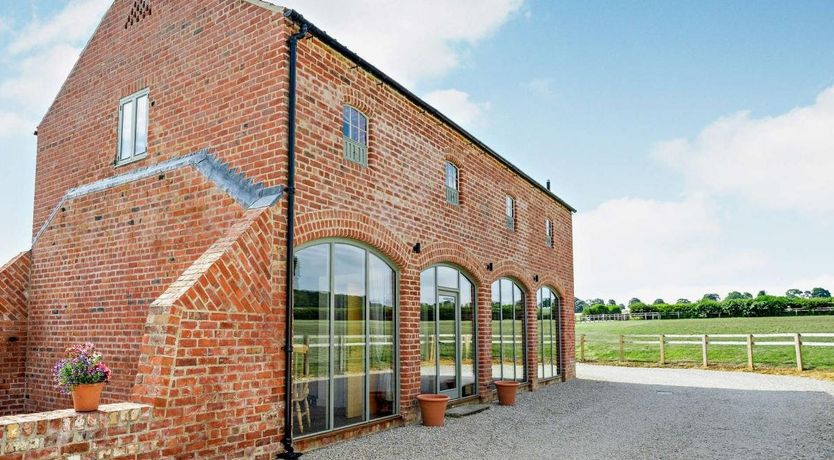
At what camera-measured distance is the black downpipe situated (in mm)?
7352

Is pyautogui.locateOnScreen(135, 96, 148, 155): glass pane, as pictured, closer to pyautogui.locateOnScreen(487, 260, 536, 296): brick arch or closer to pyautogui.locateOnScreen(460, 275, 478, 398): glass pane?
pyautogui.locateOnScreen(460, 275, 478, 398): glass pane

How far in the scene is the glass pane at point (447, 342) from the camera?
38.1 ft

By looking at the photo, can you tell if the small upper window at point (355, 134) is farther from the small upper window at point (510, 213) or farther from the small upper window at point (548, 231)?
the small upper window at point (548, 231)

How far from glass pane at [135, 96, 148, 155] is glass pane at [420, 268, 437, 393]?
5.31 metres

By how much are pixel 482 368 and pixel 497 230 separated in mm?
3438

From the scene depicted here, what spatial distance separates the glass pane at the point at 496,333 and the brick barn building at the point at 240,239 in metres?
1.24

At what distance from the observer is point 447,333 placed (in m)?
11.8

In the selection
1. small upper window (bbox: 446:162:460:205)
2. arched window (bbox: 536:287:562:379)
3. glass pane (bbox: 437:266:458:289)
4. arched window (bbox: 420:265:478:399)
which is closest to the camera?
arched window (bbox: 420:265:478:399)

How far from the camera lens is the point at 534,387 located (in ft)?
51.1

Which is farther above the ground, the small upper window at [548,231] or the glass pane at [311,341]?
the small upper window at [548,231]

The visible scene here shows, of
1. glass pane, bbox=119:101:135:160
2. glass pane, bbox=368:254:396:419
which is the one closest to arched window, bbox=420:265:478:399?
glass pane, bbox=368:254:396:419

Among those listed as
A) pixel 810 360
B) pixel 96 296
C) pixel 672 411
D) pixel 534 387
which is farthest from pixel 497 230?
pixel 810 360

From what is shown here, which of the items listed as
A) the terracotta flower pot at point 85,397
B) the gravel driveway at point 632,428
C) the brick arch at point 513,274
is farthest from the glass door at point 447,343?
the terracotta flower pot at point 85,397

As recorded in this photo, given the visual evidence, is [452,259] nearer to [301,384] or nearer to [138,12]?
[301,384]
